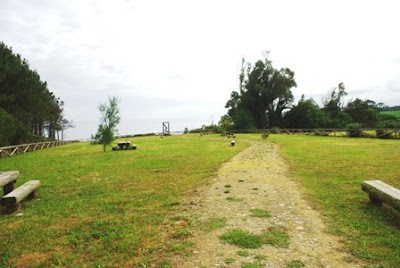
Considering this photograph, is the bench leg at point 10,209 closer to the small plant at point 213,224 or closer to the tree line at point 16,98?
the small plant at point 213,224

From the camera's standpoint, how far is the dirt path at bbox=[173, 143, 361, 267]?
3.71 m

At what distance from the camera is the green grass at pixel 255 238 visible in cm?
415

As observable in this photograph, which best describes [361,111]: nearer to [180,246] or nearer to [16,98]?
[16,98]

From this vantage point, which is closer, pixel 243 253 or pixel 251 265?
pixel 251 265

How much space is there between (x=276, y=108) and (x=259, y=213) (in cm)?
4910

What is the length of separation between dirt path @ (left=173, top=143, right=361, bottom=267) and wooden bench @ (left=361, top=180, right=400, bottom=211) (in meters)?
1.31

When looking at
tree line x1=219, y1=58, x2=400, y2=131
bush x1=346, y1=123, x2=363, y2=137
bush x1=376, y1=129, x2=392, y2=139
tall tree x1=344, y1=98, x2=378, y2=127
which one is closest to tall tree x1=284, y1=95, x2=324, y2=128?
tree line x1=219, y1=58, x2=400, y2=131

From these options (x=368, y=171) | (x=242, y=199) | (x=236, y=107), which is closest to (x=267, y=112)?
(x=236, y=107)

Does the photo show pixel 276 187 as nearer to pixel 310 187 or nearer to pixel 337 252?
pixel 310 187

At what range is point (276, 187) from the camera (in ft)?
25.9

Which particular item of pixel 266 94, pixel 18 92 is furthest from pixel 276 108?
pixel 18 92

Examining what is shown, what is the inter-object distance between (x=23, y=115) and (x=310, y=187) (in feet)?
101

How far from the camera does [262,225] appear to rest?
4949 millimetres

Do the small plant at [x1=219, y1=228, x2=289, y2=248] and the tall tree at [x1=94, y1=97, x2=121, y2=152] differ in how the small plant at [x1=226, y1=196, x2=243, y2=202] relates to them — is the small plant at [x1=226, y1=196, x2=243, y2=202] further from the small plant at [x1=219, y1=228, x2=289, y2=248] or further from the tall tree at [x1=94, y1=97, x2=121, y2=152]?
the tall tree at [x1=94, y1=97, x2=121, y2=152]
